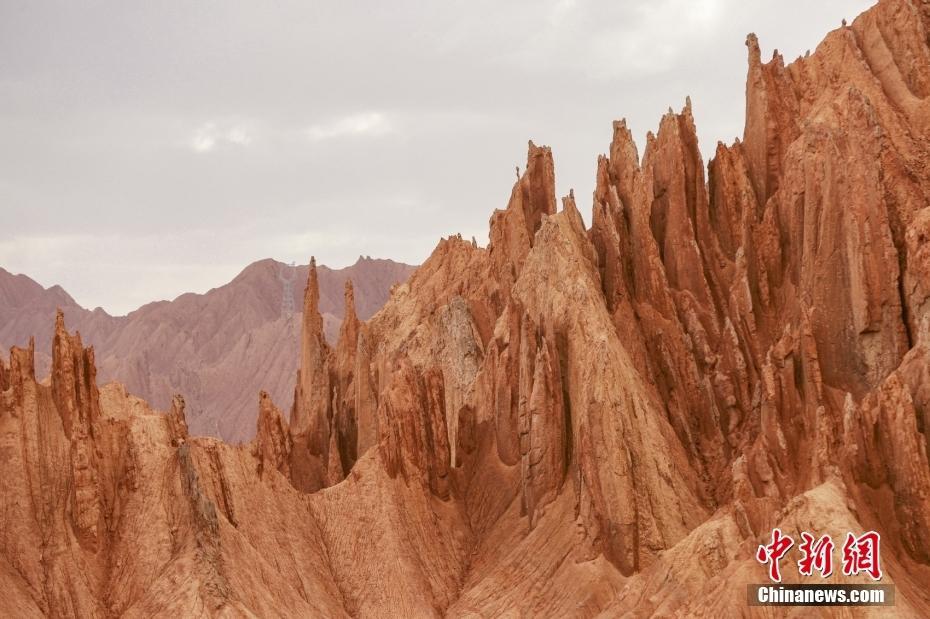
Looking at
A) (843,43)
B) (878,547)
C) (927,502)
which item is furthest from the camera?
(843,43)

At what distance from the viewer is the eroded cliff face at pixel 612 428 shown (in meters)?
62.5

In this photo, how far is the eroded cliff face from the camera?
62531 millimetres

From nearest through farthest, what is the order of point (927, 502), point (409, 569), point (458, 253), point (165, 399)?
point (927, 502)
point (409, 569)
point (458, 253)
point (165, 399)

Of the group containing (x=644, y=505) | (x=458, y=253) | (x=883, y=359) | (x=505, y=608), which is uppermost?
(x=458, y=253)

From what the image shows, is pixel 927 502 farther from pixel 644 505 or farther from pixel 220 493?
pixel 220 493

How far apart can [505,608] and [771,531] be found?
16613 millimetres

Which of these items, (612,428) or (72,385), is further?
(612,428)

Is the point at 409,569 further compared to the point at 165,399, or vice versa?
the point at 165,399

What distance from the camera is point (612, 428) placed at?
70.8m

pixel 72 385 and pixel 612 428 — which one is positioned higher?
pixel 72 385

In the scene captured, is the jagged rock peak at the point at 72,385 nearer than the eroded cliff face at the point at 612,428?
No

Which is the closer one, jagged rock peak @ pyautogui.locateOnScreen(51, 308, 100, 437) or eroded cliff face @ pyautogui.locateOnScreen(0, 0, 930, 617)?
eroded cliff face @ pyautogui.locateOnScreen(0, 0, 930, 617)

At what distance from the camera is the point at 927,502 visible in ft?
192

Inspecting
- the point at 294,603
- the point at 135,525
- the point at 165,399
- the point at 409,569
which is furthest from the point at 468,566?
the point at 165,399
